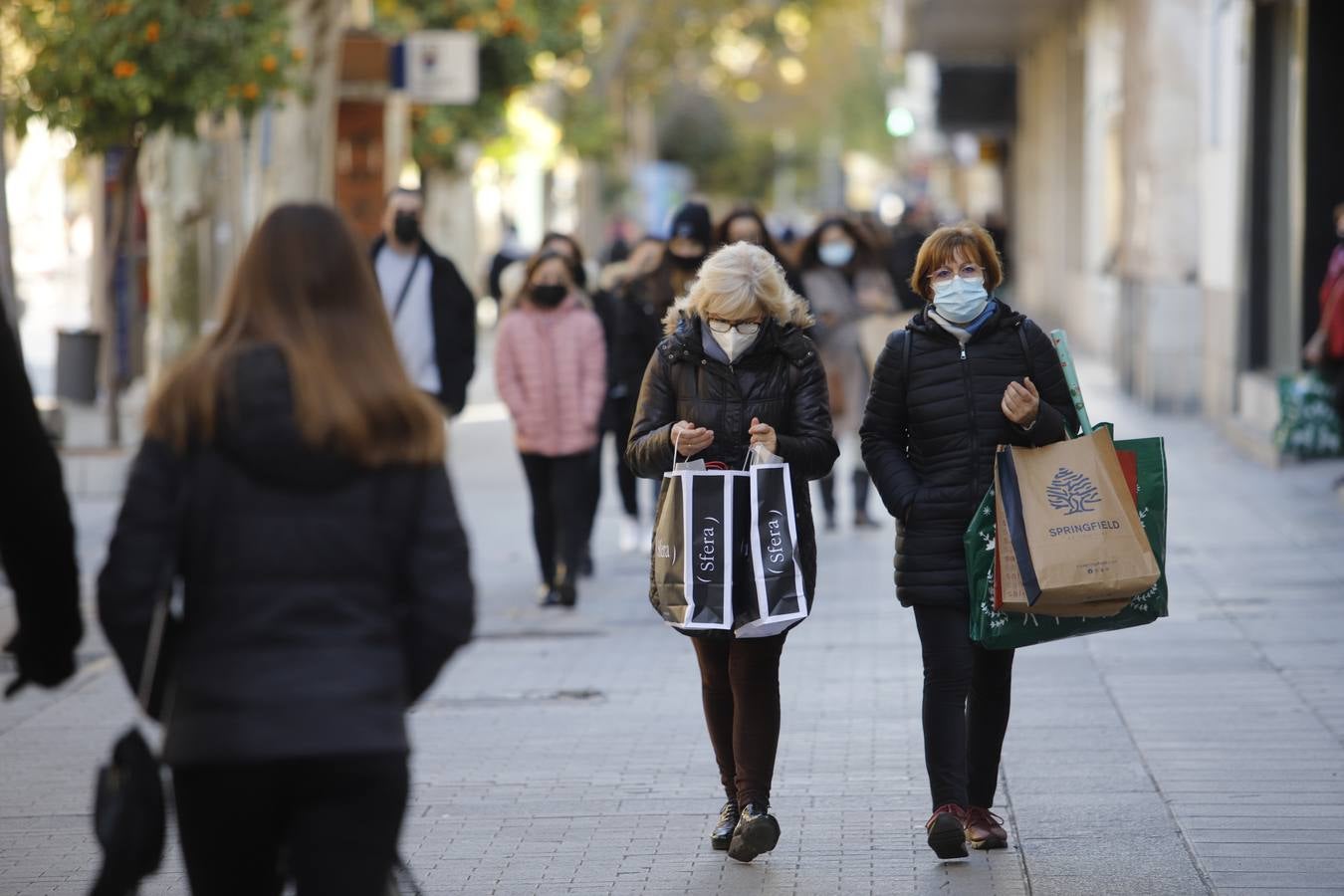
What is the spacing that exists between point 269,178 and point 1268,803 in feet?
38.2

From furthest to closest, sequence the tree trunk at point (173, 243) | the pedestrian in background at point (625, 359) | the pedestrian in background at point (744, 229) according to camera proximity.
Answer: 1. the tree trunk at point (173, 243)
2. the pedestrian in background at point (625, 359)
3. the pedestrian in background at point (744, 229)

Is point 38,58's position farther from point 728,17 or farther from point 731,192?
point 731,192

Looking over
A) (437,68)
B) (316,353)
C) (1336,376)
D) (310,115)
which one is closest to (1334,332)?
(1336,376)

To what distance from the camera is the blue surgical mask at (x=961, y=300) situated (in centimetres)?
532

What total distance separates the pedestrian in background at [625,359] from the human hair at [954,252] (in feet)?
15.3

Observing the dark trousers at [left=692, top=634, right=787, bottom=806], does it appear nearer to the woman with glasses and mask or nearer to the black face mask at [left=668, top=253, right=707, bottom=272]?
the woman with glasses and mask

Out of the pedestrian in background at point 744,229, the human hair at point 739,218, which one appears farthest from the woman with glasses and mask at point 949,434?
the human hair at point 739,218

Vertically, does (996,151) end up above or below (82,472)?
above

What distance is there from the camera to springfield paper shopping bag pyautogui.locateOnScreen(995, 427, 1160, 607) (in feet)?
16.9

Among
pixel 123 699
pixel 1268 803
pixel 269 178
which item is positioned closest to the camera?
pixel 1268 803

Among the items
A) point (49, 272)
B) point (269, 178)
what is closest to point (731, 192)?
point (49, 272)

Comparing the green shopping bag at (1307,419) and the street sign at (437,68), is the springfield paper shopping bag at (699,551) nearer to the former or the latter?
the green shopping bag at (1307,419)

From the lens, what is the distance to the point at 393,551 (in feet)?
11.2

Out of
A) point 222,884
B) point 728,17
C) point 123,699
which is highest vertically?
point 728,17
